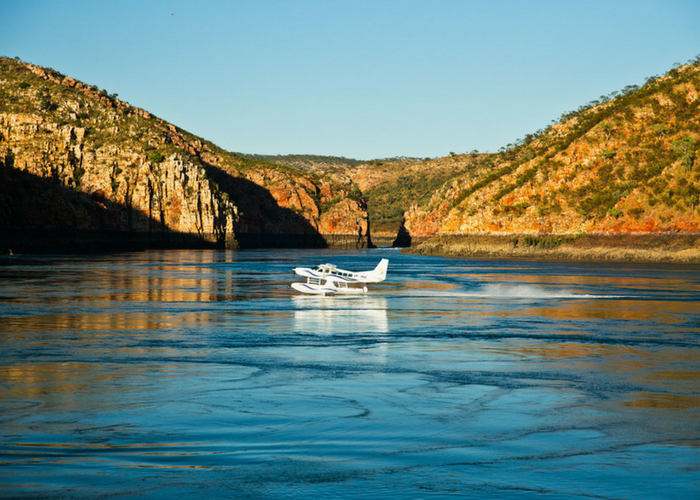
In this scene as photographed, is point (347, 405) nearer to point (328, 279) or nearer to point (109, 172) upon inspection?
point (328, 279)

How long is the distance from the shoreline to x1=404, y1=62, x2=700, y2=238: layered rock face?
207cm

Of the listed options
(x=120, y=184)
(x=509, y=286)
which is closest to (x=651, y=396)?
(x=509, y=286)

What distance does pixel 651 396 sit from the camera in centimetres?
1725

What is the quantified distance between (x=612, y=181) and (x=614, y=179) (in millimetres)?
681

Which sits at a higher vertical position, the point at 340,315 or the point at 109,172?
the point at 109,172

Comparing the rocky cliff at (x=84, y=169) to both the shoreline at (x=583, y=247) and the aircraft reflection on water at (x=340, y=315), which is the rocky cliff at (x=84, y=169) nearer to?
the shoreline at (x=583, y=247)

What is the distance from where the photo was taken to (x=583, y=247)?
12012 cm

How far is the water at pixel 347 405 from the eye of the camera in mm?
10695

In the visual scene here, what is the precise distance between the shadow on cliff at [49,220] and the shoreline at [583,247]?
79587 millimetres

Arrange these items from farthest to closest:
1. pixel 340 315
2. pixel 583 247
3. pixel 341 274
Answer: pixel 583 247, pixel 341 274, pixel 340 315

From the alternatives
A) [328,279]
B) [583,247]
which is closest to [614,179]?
[583,247]

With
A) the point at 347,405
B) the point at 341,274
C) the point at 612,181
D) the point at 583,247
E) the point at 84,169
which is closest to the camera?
the point at 347,405

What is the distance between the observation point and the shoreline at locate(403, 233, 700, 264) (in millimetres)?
103438

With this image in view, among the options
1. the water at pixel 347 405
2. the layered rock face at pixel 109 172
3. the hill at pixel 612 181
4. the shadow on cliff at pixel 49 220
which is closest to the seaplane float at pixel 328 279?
the water at pixel 347 405
